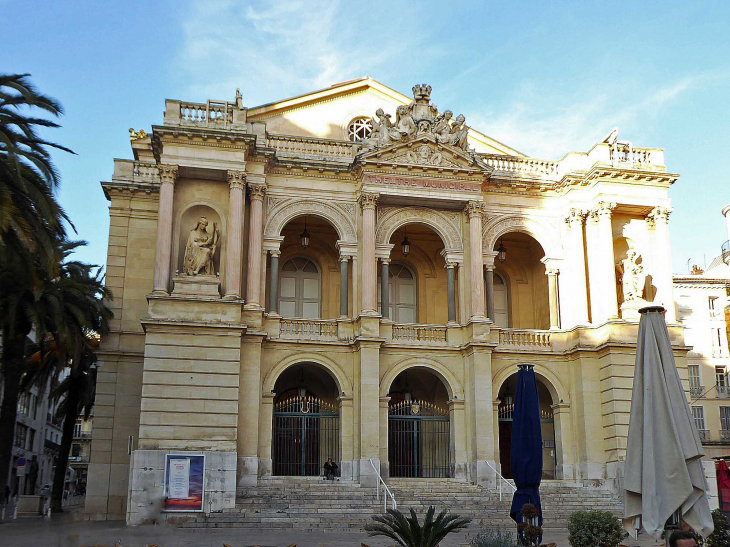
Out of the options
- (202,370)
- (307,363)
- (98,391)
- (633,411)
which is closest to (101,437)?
(98,391)

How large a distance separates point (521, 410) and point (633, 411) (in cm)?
518

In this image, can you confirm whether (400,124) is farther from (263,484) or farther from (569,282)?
(263,484)

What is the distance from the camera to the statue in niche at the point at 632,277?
28719mm

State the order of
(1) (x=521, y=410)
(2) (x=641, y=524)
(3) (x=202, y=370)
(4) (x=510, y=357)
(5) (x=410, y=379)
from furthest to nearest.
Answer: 1. (5) (x=410, y=379)
2. (4) (x=510, y=357)
3. (3) (x=202, y=370)
4. (1) (x=521, y=410)
5. (2) (x=641, y=524)

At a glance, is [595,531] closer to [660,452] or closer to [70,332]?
[660,452]

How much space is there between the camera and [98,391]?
2777 cm

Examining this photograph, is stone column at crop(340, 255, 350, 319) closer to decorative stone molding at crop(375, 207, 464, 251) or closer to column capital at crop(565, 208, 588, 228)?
decorative stone molding at crop(375, 207, 464, 251)

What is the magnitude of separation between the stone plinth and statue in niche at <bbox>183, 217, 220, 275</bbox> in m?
0.33

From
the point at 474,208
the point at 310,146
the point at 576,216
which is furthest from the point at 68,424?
the point at 576,216

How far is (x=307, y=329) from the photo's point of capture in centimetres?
2717

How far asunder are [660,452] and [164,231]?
18.9m

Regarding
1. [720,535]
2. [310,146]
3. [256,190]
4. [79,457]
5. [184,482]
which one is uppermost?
[310,146]

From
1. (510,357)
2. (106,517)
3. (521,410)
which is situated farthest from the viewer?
(510,357)

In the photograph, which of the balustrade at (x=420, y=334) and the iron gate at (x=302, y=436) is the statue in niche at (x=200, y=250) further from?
the balustrade at (x=420, y=334)
